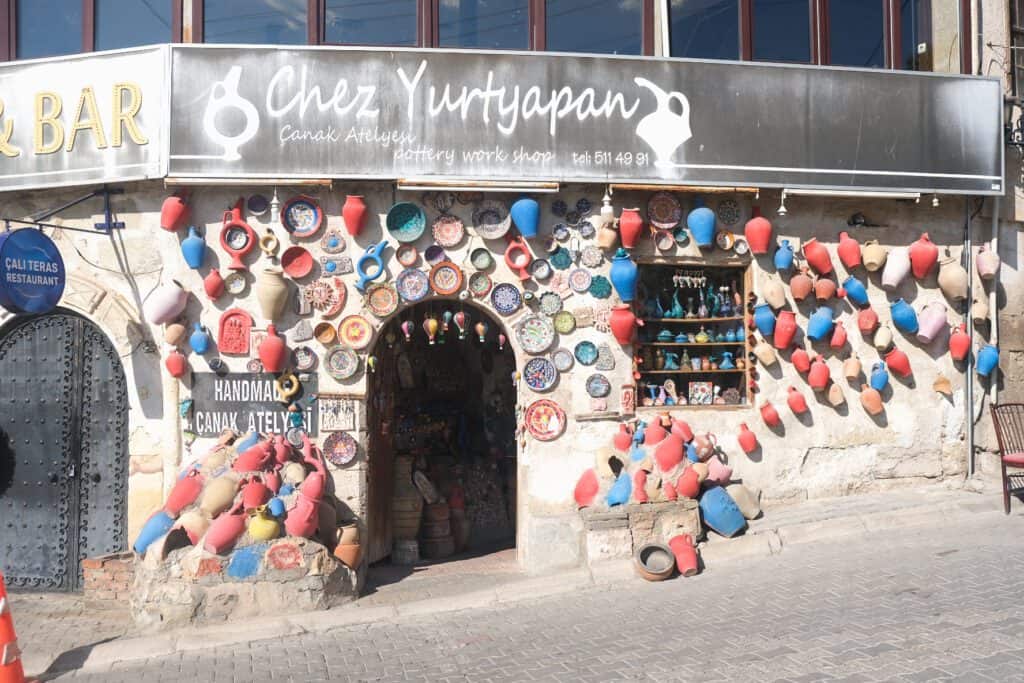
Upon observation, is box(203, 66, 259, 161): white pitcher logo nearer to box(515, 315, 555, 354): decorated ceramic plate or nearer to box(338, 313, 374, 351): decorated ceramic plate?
box(338, 313, 374, 351): decorated ceramic plate

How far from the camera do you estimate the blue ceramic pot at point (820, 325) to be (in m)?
7.73

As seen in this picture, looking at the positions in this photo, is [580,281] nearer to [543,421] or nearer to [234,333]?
[543,421]

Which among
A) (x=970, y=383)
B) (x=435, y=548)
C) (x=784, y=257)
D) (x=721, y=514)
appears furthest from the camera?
(x=435, y=548)

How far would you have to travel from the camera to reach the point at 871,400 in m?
7.82

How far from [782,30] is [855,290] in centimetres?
250

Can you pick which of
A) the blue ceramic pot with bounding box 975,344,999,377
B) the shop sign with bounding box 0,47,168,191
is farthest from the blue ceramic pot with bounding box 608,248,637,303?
the shop sign with bounding box 0,47,168,191

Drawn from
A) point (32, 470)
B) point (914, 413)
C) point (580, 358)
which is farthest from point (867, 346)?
point (32, 470)

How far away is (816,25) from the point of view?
8.08m

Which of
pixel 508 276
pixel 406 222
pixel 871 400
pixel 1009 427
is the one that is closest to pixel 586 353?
pixel 508 276

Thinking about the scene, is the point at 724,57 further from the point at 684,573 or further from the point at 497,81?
the point at 684,573

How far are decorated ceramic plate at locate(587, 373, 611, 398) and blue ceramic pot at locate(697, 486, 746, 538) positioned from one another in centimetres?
121

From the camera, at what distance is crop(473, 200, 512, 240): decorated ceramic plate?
7.50 meters

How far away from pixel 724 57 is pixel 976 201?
277 cm

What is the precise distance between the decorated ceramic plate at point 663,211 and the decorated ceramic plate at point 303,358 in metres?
3.18
